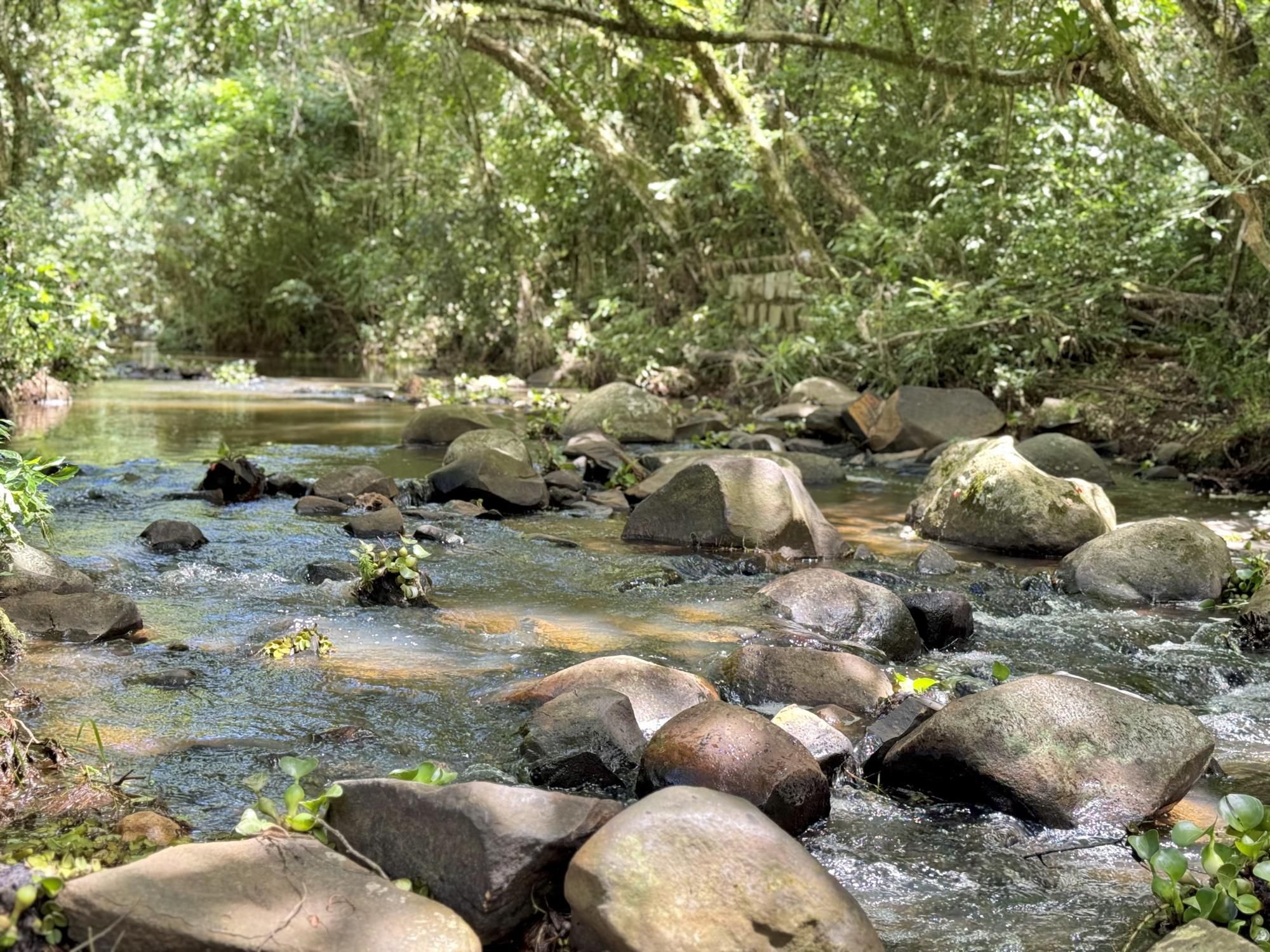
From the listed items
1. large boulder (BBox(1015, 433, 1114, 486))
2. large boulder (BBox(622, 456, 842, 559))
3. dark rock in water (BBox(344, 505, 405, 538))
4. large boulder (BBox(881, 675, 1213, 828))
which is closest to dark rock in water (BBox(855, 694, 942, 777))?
large boulder (BBox(881, 675, 1213, 828))

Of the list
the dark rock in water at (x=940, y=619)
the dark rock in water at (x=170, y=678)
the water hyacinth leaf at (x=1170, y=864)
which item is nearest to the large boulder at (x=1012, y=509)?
the dark rock in water at (x=940, y=619)

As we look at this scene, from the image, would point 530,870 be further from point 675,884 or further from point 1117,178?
point 1117,178

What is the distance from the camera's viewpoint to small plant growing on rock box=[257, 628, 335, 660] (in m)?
4.25

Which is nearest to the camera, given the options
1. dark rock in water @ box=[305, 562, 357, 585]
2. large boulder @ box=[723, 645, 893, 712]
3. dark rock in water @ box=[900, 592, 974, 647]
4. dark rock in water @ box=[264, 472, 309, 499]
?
large boulder @ box=[723, 645, 893, 712]

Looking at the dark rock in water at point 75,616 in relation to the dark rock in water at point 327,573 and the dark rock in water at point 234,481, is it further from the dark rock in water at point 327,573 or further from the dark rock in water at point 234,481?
the dark rock in water at point 234,481

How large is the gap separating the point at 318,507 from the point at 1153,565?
177 inches

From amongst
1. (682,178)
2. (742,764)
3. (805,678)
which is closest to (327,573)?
(805,678)

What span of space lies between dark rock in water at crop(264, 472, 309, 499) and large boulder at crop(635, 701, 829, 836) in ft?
16.8

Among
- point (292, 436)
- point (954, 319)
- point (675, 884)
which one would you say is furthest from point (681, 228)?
point (675, 884)

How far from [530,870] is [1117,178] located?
37.1 ft

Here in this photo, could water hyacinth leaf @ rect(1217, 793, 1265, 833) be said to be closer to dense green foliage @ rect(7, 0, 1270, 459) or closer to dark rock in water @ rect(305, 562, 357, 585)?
dark rock in water @ rect(305, 562, 357, 585)

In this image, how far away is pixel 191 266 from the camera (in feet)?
81.1

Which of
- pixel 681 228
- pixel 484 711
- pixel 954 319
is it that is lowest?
pixel 484 711

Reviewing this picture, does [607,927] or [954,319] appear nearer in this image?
[607,927]
